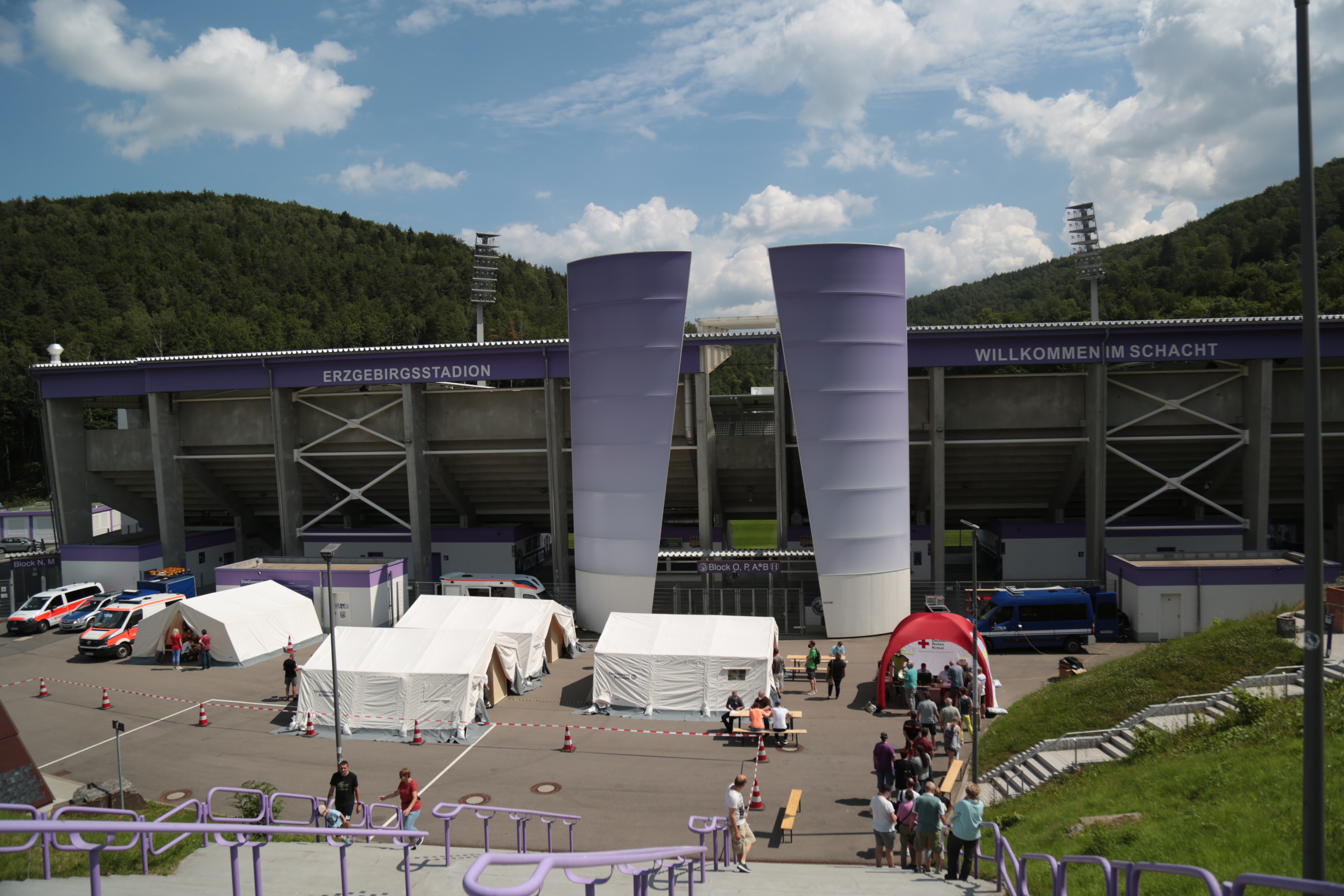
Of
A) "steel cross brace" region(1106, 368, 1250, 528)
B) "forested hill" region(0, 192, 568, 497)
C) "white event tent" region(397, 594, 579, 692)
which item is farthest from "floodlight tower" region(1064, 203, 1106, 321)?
"forested hill" region(0, 192, 568, 497)

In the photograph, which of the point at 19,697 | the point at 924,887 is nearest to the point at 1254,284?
the point at 924,887

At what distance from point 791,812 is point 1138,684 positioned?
958cm

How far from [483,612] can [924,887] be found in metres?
18.0

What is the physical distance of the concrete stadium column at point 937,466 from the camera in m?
33.2

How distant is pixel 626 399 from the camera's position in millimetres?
30359

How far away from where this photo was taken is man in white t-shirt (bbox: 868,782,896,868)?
42.6 feet

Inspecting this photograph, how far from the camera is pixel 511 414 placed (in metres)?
36.0

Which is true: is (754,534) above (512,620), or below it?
below

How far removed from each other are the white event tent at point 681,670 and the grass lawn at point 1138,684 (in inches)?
235

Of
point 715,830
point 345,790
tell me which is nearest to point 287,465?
point 345,790

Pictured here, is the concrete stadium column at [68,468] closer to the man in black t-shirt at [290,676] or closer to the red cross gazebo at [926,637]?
the man in black t-shirt at [290,676]

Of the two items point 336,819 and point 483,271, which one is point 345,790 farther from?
point 483,271

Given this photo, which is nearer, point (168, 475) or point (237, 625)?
point (237, 625)

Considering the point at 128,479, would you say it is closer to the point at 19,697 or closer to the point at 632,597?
the point at 19,697
